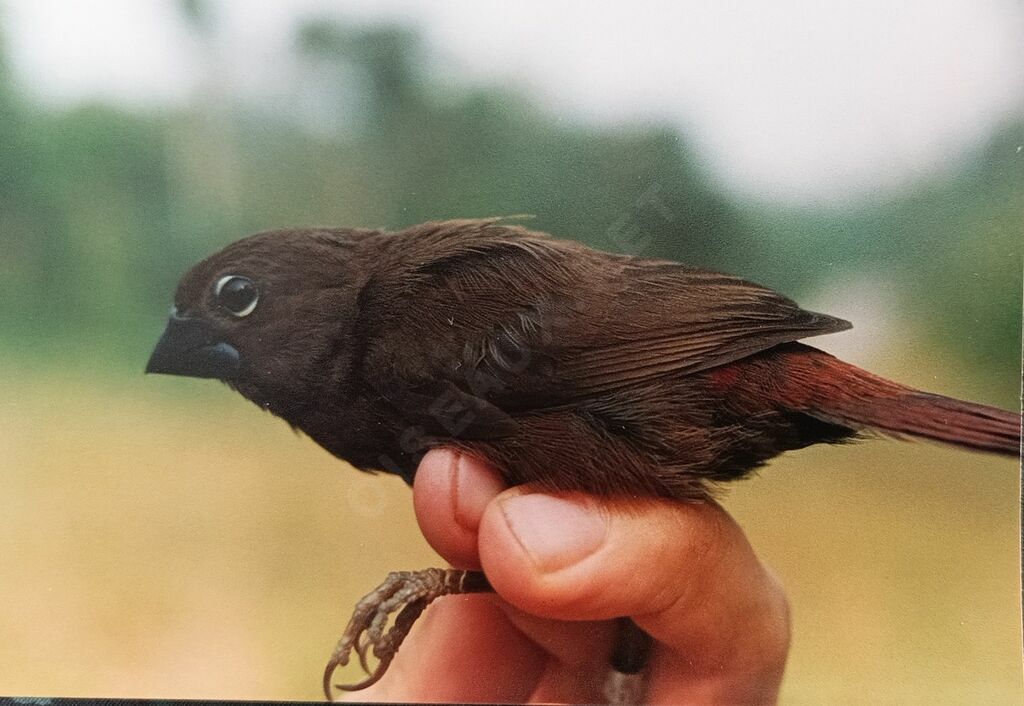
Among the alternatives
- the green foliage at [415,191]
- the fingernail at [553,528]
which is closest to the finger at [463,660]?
the fingernail at [553,528]

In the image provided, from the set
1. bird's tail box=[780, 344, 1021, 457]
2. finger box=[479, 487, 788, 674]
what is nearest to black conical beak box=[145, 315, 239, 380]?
finger box=[479, 487, 788, 674]

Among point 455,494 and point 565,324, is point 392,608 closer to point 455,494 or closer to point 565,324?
point 455,494

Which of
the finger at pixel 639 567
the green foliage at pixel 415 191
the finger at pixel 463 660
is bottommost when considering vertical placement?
the finger at pixel 463 660

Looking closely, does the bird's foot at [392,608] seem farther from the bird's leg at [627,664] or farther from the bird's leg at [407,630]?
the bird's leg at [627,664]

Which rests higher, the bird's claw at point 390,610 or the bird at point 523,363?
the bird at point 523,363

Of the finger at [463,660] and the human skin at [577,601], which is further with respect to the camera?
the finger at [463,660]

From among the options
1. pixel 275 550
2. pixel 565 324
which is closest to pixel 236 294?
pixel 275 550

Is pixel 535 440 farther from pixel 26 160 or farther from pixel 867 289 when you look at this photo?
pixel 26 160

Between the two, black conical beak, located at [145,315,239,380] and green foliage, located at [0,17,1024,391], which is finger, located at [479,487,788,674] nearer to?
green foliage, located at [0,17,1024,391]
